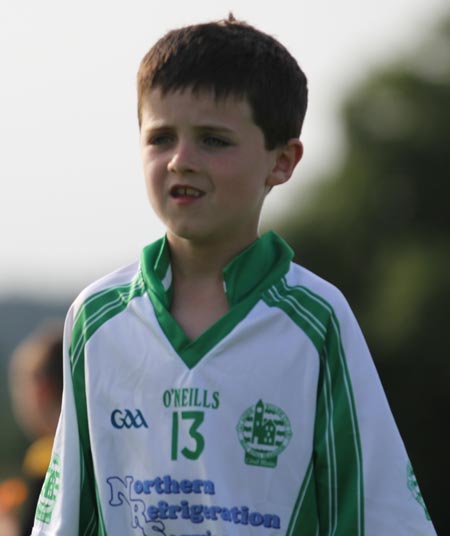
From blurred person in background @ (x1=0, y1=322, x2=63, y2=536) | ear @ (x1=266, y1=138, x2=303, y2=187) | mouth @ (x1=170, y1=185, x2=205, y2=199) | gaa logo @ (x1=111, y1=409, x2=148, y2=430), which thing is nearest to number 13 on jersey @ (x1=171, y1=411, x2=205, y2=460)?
gaa logo @ (x1=111, y1=409, x2=148, y2=430)

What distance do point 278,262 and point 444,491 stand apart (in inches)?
1150

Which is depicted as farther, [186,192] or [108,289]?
[108,289]

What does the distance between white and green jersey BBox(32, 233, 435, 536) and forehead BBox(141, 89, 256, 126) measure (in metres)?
0.45

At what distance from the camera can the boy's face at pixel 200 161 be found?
5258 mm

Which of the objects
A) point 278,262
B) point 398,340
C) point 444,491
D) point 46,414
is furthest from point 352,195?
point 278,262

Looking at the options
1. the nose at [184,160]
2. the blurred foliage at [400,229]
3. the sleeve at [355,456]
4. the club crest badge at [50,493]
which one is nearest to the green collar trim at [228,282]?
the sleeve at [355,456]

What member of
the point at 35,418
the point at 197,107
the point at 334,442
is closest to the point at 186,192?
the point at 197,107

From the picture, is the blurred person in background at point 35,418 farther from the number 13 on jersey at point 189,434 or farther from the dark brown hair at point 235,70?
the dark brown hair at point 235,70

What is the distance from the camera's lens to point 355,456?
5.33 m

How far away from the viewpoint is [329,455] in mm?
5305

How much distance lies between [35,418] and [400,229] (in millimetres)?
31692

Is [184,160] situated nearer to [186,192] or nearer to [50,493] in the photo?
[186,192]

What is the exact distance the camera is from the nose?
5227mm

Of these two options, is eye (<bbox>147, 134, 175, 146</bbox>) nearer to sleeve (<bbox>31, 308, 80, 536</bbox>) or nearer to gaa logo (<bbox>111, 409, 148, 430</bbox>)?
sleeve (<bbox>31, 308, 80, 536</bbox>)
